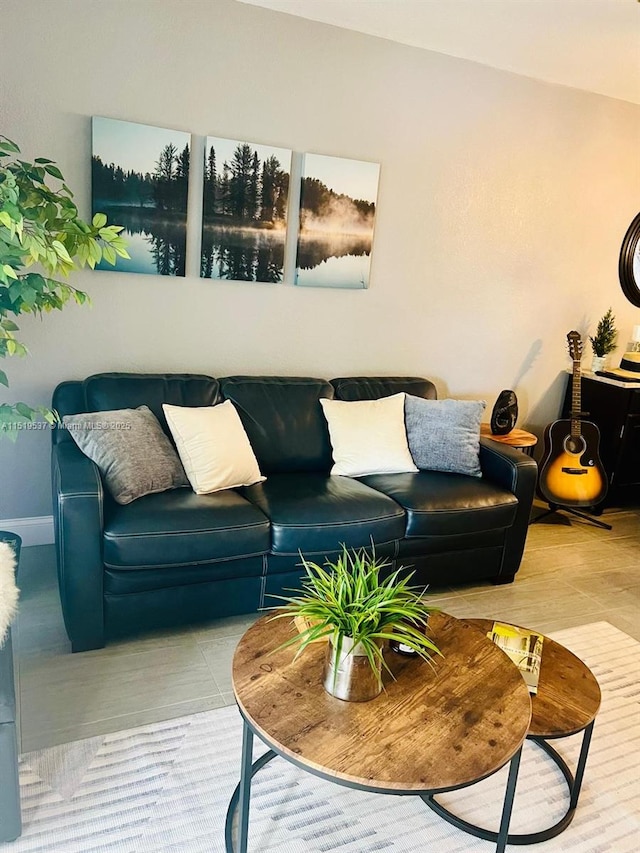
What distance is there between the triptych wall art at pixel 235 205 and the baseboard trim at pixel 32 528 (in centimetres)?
132

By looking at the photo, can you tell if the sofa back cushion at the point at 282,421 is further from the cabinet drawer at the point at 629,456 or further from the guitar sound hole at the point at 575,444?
the cabinet drawer at the point at 629,456

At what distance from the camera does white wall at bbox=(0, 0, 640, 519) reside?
9.28ft

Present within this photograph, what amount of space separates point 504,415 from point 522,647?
2.02 metres

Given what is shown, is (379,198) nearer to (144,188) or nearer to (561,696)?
(144,188)

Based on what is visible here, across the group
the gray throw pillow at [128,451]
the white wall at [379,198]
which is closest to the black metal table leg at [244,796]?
the gray throw pillow at [128,451]

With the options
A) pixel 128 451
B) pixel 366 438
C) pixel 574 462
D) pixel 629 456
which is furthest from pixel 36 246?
pixel 629 456

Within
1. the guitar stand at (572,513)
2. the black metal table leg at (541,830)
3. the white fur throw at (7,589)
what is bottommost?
the black metal table leg at (541,830)

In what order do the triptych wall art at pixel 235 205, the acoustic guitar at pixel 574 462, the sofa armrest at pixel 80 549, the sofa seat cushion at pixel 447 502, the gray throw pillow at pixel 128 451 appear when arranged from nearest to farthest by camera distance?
1. the sofa armrest at pixel 80 549
2. the gray throw pillow at pixel 128 451
3. the sofa seat cushion at pixel 447 502
4. the triptych wall art at pixel 235 205
5. the acoustic guitar at pixel 574 462

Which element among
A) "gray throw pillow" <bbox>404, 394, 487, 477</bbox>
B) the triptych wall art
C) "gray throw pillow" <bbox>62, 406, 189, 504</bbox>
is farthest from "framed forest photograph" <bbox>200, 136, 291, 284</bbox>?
"gray throw pillow" <bbox>404, 394, 487, 477</bbox>

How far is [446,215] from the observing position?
3.72 meters

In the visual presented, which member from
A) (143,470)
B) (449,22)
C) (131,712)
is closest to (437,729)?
(131,712)

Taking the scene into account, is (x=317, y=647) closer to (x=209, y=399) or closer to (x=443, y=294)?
(x=209, y=399)

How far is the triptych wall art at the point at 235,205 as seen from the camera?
9.59ft

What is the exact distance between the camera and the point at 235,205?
3172 millimetres
